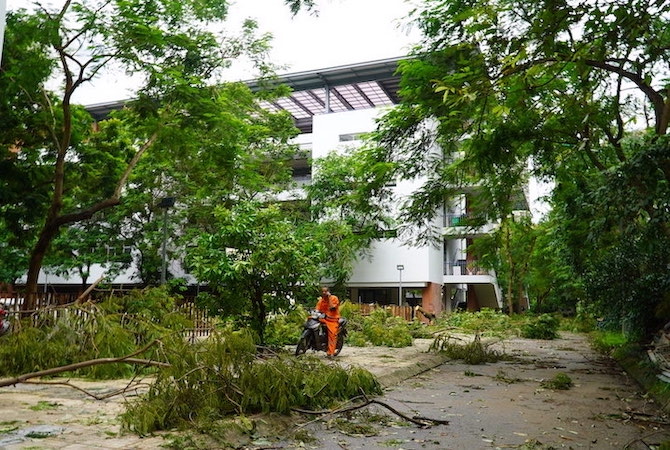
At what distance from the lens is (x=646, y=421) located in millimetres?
7422

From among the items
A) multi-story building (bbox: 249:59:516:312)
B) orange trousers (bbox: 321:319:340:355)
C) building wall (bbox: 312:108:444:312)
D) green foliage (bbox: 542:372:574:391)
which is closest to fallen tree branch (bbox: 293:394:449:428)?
green foliage (bbox: 542:372:574:391)

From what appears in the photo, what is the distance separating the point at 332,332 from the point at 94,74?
27.4ft

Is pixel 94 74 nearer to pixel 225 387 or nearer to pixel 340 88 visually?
pixel 225 387

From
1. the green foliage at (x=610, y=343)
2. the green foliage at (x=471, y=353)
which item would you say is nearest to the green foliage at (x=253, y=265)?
the green foliage at (x=471, y=353)

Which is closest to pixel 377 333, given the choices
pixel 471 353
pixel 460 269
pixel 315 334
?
pixel 471 353

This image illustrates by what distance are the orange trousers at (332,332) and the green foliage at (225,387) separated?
18.9 ft

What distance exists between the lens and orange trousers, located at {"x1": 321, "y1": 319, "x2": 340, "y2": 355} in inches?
544

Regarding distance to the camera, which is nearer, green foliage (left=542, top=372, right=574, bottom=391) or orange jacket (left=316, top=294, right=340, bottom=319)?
green foliage (left=542, top=372, right=574, bottom=391)

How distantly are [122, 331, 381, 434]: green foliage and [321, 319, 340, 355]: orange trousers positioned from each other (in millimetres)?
5763

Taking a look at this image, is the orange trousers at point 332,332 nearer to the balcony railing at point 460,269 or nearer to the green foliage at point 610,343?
the green foliage at point 610,343

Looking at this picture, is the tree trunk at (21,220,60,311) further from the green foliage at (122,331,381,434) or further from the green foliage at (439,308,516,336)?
the green foliage at (439,308,516,336)

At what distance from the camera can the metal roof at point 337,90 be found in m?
31.1

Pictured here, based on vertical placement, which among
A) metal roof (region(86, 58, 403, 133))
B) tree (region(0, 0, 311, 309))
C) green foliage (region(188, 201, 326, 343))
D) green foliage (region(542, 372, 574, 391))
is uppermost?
metal roof (region(86, 58, 403, 133))

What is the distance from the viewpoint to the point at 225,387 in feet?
21.8
